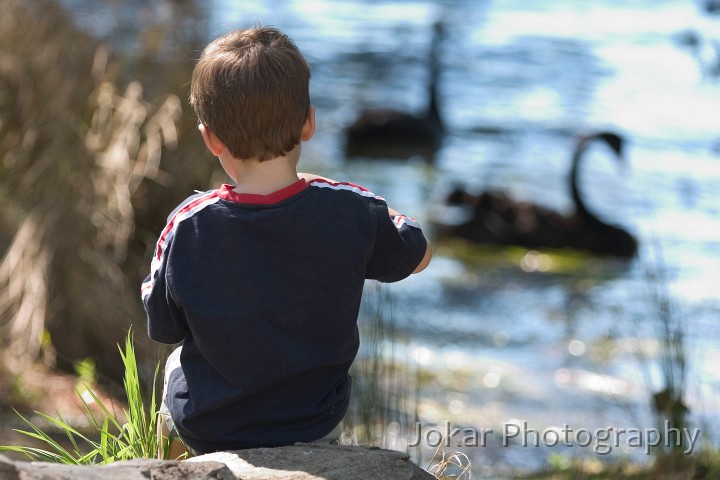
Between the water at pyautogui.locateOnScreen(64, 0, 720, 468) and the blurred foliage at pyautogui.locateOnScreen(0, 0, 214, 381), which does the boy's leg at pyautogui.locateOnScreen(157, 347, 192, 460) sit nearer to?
the water at pyautogui.locateOnScreen(64, 0, 720, 468)

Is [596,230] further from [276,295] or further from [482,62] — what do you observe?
[276,295]

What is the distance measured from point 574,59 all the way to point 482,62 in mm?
1516

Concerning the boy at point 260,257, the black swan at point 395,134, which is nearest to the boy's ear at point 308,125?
the boy at point 260,257

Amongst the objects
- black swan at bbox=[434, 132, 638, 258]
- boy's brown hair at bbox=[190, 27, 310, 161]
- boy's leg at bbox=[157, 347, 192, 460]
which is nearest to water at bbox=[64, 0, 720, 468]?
black swan at bbox=[434, 132, 638, 258]

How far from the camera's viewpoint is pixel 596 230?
→ 11625 mm

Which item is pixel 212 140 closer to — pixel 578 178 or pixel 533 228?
pixel 533 228

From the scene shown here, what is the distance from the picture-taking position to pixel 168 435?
2.95 metres

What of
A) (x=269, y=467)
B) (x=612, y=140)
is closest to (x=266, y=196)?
(x=269, y=467)

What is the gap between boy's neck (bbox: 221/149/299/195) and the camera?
263 centimetres

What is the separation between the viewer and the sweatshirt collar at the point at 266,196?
2607 millimetres

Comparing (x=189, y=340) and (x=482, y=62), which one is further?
(x=482, y=62)

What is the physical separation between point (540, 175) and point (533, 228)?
2573 millimetres

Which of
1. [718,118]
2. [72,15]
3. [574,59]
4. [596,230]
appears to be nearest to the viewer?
[72,15]

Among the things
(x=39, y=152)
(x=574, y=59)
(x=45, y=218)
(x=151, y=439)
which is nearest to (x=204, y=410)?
(x=151, y=439)
